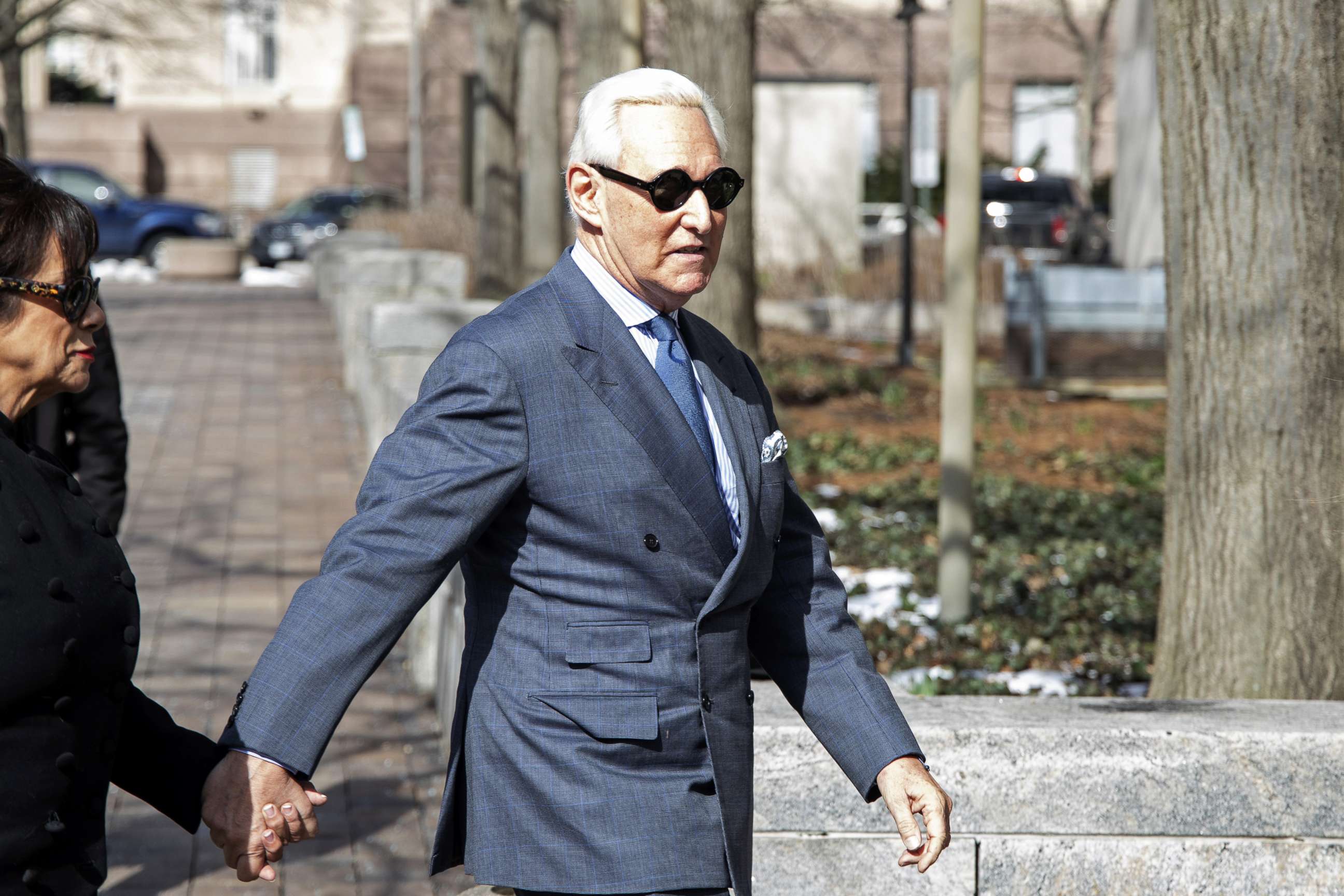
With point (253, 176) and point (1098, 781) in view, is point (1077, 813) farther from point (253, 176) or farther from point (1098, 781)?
point (253, 176)

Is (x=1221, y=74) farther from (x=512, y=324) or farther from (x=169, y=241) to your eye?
(x=169, y=241)

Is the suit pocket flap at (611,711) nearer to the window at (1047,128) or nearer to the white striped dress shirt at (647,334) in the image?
the white striped dress shirt at (647,334)

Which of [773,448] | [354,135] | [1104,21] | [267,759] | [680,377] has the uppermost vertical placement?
[1104,21]

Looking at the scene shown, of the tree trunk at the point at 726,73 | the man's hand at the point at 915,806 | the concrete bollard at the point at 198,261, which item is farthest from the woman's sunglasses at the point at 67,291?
the concrete bollard at the point at 198,261

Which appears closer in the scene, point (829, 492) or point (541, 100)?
point (829, 492)

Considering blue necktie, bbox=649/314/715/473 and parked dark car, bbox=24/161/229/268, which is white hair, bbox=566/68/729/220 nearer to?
blue necktie, bbox=649/314/715/473

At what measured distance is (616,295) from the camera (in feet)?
7.91

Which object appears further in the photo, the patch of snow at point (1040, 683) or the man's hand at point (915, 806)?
the patch of snow at point (1040, 683)

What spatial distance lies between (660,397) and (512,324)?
236mm

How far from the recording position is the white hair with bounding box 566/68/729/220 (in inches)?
90.7

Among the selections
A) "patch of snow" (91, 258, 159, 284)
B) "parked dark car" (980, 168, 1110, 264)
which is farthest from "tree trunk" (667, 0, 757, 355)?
"patch of snow" (91, 258, 159, 284)

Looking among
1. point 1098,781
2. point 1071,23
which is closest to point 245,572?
point 1098,781

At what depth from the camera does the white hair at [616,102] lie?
2.30m

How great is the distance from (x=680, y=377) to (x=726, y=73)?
722 centimetres
